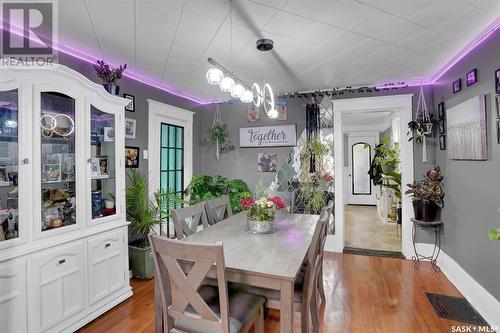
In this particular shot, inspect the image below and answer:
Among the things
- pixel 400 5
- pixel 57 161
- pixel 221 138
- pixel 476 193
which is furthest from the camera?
pixel 221 138

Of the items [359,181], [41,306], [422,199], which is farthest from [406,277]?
[359,181]

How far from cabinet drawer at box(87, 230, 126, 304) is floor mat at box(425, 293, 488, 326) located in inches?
115

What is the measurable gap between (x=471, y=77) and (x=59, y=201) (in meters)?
3.77

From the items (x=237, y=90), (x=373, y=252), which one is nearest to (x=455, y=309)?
(x=373, y=252)

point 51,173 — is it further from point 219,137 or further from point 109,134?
point 219,137

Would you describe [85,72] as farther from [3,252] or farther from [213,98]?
[213,98]

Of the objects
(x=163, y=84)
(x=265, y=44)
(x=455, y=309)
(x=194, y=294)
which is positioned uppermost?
(x=163, y=84)

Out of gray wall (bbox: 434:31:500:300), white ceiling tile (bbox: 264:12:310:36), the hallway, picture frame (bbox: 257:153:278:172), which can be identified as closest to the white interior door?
the hallway

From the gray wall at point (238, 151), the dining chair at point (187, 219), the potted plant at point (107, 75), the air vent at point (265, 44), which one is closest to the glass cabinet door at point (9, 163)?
the potted plant at point (107, 75)

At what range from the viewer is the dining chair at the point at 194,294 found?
1.30 m

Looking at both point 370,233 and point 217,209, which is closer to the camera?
point 217,209

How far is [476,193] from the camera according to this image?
249 cm

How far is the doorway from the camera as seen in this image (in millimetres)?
3689

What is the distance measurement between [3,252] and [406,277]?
3.73 meters
